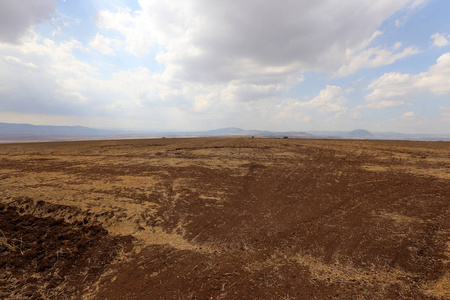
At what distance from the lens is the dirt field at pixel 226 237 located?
5207mm

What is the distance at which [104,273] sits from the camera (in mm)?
5887

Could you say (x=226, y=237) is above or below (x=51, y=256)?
above

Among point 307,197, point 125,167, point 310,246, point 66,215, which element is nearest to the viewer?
point 310,246

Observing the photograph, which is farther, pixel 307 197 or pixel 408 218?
pixel 307 197

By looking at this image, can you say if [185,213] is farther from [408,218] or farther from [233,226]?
[408,218]

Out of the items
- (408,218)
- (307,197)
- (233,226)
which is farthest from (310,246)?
(408,218)

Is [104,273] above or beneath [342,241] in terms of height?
beneath

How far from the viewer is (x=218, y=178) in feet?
49.6

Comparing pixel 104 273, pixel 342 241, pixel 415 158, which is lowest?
pixel 104 273

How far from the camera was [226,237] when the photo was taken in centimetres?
765

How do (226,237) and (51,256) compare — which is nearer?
(51,256)

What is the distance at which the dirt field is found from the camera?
17.1 ft

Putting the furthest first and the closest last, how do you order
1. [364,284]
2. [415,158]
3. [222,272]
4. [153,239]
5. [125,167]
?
[415,158]
[125,167]
[153,239]
[222,272]
[364,284]

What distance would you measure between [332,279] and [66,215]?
11926 millimetres
